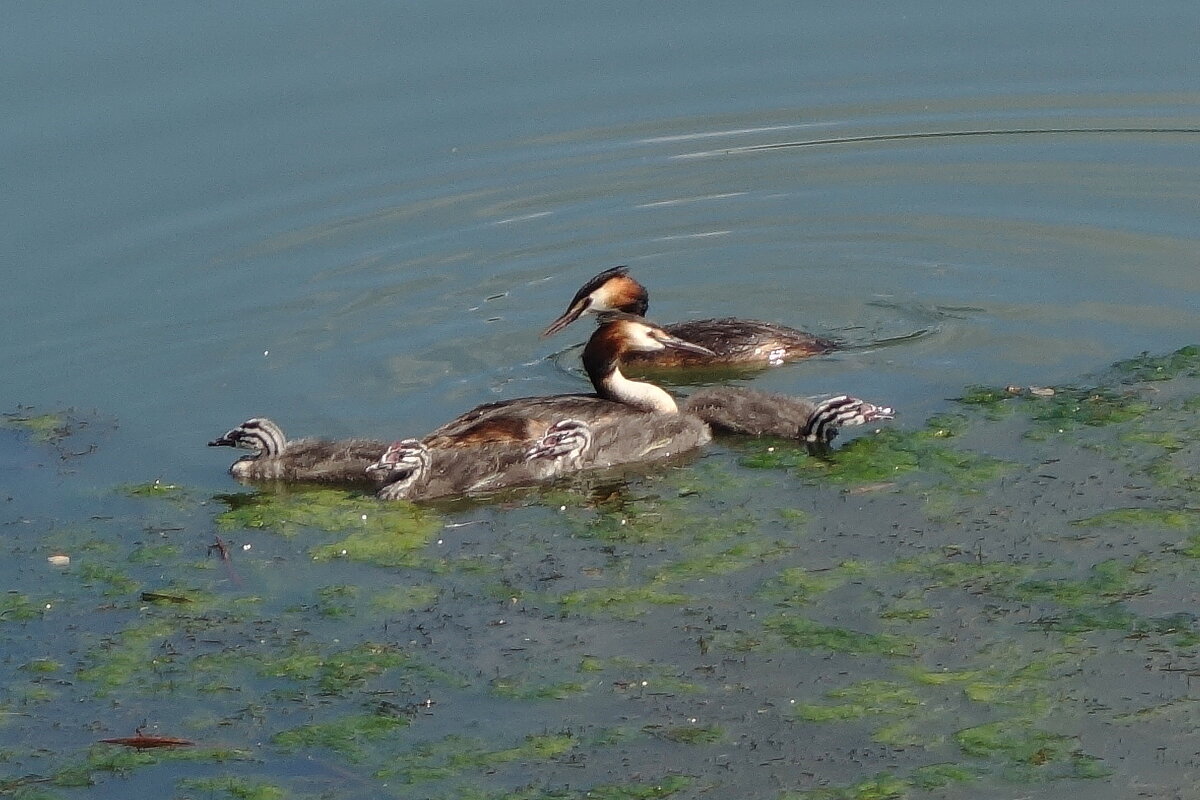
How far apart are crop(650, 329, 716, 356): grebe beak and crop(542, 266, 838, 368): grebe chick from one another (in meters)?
0.15

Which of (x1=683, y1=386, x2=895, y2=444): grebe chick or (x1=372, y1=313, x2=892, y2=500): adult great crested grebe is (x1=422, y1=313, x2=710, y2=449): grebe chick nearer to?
(x1=372, y1=313, x2=892, y2=500): adult great crested grebe

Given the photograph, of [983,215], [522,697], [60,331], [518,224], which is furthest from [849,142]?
[522,697]

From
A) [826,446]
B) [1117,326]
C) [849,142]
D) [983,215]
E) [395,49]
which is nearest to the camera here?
[826,446]

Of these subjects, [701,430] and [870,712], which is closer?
[870,712]

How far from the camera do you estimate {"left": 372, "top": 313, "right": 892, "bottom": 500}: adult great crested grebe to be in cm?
1016

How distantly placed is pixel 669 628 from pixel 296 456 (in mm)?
2965

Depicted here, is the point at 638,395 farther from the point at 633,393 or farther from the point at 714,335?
the point at 714,335

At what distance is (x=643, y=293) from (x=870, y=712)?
17.9ft

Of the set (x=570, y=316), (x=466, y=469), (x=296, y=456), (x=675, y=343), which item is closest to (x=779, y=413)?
(x=675, y=343)

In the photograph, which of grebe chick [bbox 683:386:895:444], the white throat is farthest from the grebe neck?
grebe chick [bbox 683:386:895:444]

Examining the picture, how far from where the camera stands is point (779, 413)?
10516mm

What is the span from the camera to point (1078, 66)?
15727 millimetres

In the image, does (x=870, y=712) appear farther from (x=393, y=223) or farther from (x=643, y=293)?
(x=393, y=223)

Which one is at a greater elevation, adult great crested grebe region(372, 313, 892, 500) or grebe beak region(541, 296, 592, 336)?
grebe beak region(541, 296, 592, 336)
